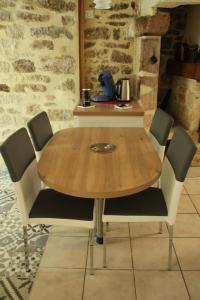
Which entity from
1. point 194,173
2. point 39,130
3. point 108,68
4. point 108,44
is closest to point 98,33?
point 108,44

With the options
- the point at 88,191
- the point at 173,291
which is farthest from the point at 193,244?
the point at 88,191

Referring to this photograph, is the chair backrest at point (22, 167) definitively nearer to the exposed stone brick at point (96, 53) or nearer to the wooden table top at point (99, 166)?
the wooden table top at point (99, 166)

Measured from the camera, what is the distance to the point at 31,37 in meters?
3.05

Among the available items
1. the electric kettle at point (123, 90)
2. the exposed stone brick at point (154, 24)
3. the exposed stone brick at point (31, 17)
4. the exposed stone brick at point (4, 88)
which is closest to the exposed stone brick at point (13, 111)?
the exposed stone brick at point (4, 88)

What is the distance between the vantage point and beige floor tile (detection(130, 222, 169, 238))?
78.3 inches

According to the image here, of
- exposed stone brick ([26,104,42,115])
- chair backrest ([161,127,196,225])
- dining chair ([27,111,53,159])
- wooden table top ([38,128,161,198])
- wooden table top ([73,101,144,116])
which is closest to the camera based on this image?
wooden table top ([38,128,161,198])

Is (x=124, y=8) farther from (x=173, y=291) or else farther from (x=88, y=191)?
(x=173, y=291)

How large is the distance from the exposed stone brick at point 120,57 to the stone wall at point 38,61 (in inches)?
17.4

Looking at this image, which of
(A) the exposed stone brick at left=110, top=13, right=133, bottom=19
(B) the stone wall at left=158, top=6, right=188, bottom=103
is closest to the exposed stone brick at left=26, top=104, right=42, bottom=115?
(A) the exposed stone brick at left=110, top=13, right=133, bottom=19

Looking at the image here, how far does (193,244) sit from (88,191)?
1.08 m

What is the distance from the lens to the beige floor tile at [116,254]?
170 cm

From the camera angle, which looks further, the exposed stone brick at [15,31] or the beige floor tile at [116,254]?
the exposed stone brick at [15,31]

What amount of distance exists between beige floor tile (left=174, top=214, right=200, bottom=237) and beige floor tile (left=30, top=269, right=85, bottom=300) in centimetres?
83

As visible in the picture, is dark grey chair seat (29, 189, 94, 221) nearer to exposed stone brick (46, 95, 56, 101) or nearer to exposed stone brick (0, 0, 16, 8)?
exposed stone brick (46, 95, 56, 101)
